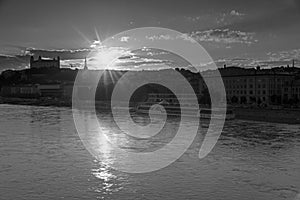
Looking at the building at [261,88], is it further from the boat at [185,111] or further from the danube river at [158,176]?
the danube river at [158,176]

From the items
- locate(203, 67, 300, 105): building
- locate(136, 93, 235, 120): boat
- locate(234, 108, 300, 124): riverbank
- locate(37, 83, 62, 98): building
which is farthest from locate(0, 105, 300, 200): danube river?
locate(37, 83, 62, 98): building

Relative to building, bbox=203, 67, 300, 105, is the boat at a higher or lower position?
lower

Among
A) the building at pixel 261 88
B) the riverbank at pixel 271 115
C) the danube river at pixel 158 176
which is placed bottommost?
the danube river at pixel 158 176

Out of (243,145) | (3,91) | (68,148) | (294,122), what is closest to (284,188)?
(243,145)

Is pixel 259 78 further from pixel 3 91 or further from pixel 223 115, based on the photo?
pixel 3 91


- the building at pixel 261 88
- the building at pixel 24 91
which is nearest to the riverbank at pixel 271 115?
the building at pixel 261 88

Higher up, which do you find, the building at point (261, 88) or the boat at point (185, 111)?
the building at point (261, 88)

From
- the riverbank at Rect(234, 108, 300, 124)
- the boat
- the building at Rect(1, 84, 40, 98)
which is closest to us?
the riverbank at Rect(234, 108, 300, 124)

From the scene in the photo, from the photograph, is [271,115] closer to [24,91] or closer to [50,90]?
[50,90]

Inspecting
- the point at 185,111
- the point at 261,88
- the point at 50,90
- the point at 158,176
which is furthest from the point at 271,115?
the point at 50,90

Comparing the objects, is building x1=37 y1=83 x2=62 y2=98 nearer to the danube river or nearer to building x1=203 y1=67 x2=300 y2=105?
building x1=203 y1=67 x2=300 y2=105

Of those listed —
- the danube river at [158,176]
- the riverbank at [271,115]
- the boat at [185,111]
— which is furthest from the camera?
the boat at [185,111]

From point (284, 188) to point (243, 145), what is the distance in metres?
4.32

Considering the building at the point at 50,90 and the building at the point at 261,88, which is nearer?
the building at the point at 261,88
